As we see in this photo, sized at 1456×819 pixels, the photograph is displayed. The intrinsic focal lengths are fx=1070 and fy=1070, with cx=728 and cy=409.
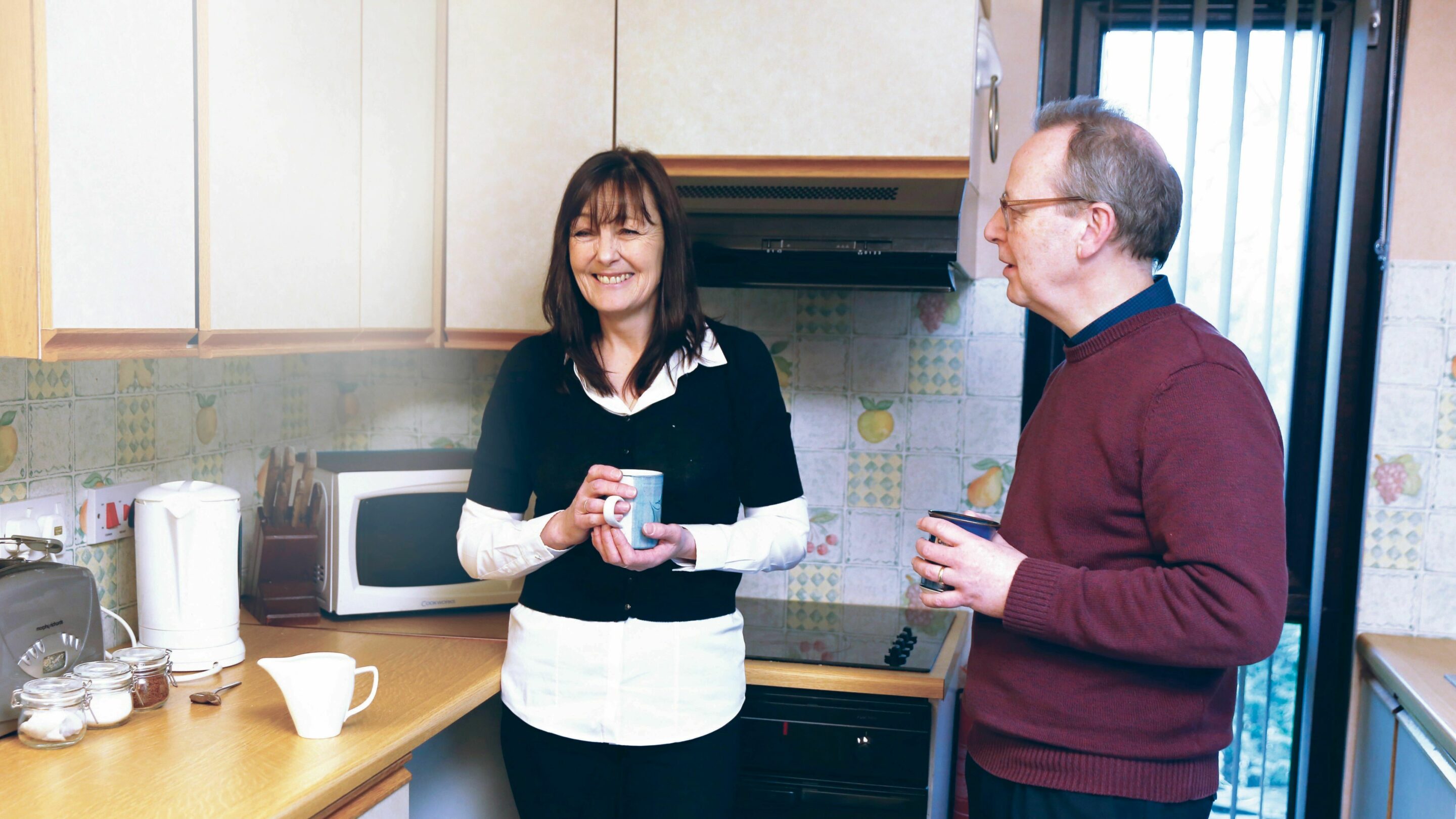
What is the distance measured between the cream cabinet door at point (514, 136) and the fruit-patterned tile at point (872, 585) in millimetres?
957

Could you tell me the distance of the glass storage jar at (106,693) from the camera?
1.38 metres

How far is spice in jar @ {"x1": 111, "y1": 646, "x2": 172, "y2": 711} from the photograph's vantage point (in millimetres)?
1461

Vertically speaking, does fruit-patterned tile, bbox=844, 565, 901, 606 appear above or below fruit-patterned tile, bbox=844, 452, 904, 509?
below

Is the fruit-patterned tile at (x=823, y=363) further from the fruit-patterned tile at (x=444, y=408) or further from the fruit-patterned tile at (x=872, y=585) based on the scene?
the fruit-patterned tile at (x=444, y=408)

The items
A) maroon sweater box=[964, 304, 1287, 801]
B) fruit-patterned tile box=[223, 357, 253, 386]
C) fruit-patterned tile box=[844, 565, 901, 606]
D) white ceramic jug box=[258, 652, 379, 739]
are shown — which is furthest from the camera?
fruit-patterned tile box=[844, 565, 901, 606]

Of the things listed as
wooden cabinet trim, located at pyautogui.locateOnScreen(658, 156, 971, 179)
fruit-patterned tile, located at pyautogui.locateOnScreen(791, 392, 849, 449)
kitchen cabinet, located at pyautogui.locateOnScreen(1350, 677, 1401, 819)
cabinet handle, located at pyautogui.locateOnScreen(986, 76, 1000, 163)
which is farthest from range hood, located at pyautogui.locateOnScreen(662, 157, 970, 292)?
kitchen cabinet, located at pyautogui.locateOnScreen(1350, 677, 1401, 819)

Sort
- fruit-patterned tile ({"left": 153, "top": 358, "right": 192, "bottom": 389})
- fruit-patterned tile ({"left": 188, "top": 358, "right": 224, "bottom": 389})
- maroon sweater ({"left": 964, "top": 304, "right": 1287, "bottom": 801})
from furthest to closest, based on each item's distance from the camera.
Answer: fruit-patterned tile ({"left": 188, "top": 358, "right": 224, "bottom": 389}) → fruit-patterned tile ({"left": 153, "top": 358, "right": 192, "bottom": 389}) → maroon sweater ({"left": 964, "top": 304, "right": 1287, "bottom": 801})

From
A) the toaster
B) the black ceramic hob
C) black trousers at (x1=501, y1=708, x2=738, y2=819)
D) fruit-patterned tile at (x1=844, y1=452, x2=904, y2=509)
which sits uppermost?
fruit-patterned tile at (x1=844, y1=452, x2=904, y2=509)

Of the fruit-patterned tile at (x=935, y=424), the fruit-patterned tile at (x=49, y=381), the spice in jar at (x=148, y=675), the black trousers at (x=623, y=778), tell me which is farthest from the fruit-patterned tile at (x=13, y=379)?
the fruit-patterned tile at (x=935, y=424)

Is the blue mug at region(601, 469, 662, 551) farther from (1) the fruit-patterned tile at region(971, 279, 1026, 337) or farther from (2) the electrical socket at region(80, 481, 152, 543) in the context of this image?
(1) the fruit-patterned tile at region(971, 279, 1026, 337)

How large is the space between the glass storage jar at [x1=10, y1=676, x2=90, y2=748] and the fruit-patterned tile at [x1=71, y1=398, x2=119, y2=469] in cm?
55

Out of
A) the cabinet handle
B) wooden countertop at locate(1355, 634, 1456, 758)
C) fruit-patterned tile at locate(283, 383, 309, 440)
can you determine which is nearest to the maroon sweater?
wooden countertop at locate(1355, 634, 1456, 758)

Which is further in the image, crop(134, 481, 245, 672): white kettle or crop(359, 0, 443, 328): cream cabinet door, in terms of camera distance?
crop(359, 0, 443, 328): cream cabinet door

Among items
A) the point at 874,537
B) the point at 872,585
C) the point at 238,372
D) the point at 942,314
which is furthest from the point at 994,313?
the point at 238,372
